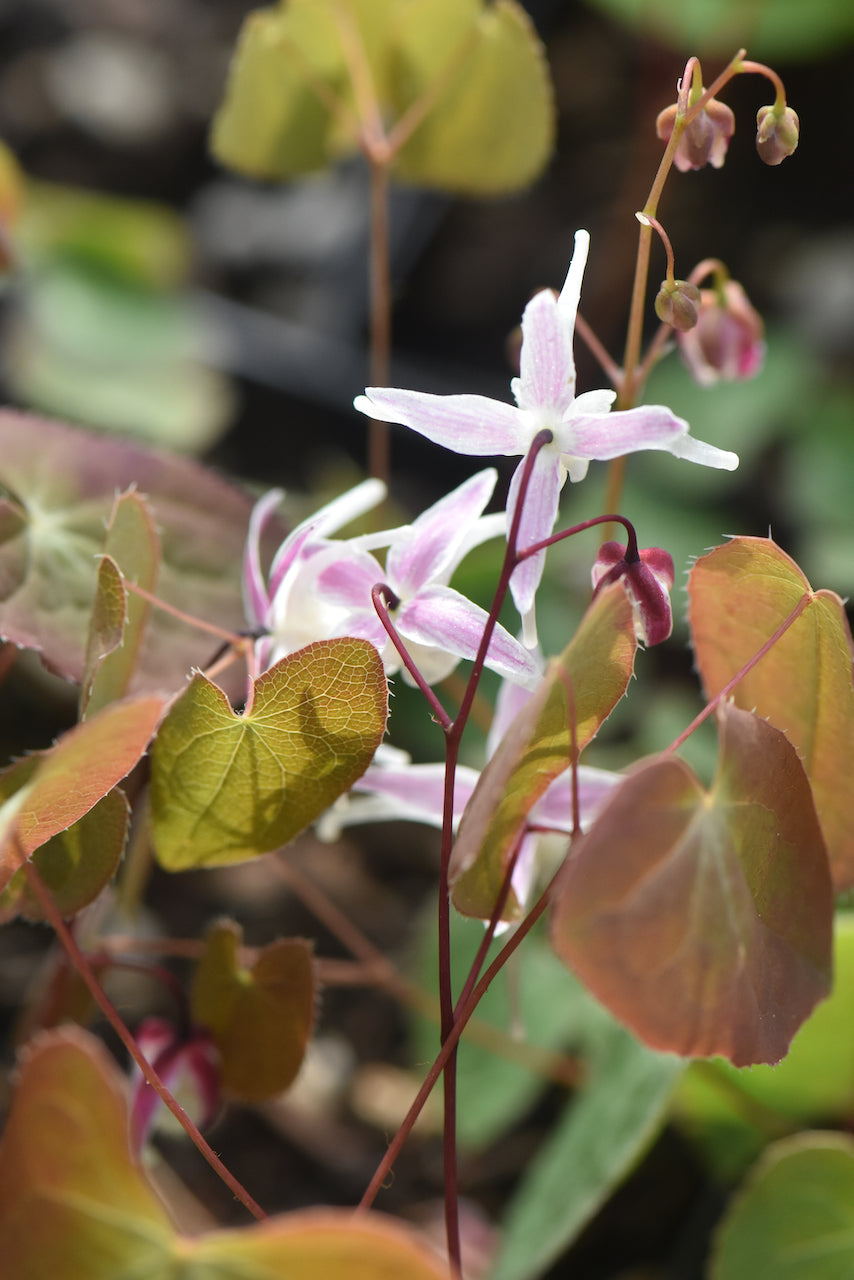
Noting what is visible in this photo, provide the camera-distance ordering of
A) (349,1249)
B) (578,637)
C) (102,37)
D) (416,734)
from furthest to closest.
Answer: (102,37) < (416,734) < (578,637) < (349,1249)

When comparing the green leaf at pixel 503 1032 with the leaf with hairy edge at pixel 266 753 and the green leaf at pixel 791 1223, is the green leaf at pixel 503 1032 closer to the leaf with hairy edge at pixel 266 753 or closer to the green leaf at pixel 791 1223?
the green leaf at pixel 791 1223

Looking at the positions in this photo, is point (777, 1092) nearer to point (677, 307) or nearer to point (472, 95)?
point (677, 307)

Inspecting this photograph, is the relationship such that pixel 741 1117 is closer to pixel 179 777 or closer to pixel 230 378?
pixel 179 777

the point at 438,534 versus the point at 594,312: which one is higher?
the point at 438,534

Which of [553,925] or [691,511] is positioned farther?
[691,511]

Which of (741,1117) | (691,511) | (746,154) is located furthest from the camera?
(746,154)

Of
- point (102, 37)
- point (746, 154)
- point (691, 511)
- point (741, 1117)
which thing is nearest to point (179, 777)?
point (741, 1117)

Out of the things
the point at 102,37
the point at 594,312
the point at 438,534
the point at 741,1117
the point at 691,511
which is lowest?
the point at 741,1117
